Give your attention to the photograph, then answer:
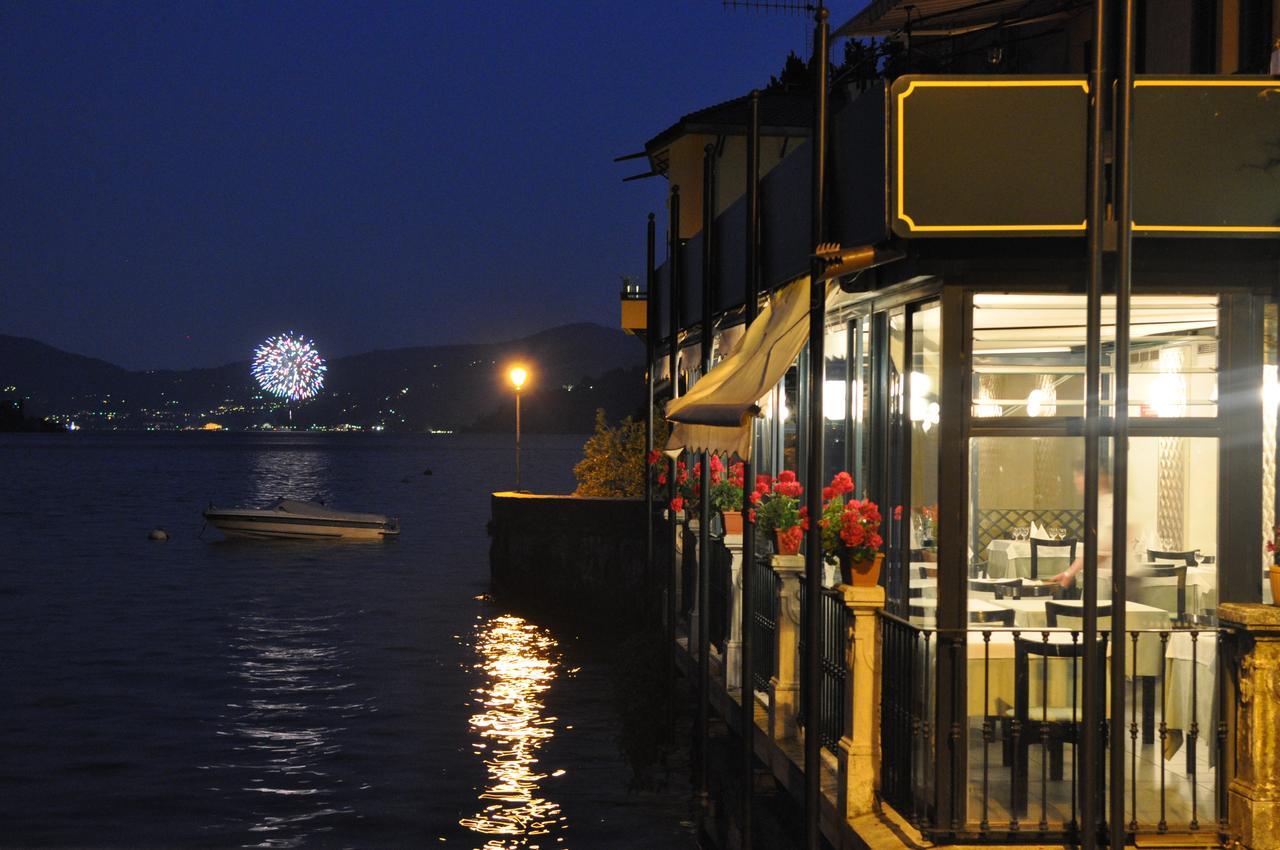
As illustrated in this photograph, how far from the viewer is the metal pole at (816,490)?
7.60 metres

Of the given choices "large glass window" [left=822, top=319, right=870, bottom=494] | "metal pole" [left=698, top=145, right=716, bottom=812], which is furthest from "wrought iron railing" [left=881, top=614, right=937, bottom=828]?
"metal pole" [left=698, top=145, right=716, bottom=812]

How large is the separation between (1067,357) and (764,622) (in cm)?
430

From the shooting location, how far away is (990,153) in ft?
24.3

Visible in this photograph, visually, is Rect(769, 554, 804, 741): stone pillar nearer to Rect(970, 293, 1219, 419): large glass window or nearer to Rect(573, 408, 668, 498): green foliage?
Rect(970, 293, 1219, 419): large glass window

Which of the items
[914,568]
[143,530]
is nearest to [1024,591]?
[914,568]

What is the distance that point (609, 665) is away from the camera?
24.1 meters

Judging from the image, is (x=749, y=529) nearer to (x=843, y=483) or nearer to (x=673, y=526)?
(x=843, y=483)

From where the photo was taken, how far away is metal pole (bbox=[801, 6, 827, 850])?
7.60m

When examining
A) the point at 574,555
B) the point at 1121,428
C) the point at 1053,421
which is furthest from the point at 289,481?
the point at 1121,428

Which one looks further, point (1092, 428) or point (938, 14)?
point (938, 14)

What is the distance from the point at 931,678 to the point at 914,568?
5.12ft

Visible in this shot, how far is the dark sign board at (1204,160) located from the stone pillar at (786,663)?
389cm

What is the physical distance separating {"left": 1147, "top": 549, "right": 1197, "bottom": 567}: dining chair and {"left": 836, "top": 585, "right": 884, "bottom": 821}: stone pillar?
187 centimetres

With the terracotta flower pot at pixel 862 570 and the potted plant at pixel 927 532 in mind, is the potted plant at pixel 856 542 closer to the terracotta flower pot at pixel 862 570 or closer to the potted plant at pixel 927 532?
the terracotta flower pot at pixel 862 570
